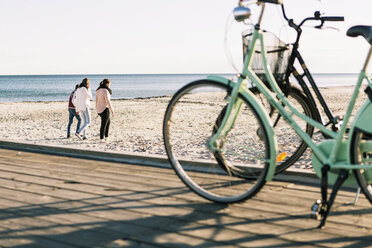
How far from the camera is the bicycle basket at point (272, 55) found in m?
2.97

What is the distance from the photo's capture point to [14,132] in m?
13.9

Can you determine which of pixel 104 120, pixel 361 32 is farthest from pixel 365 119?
pixel 104 120

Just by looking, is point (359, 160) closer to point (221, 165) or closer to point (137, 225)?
point (221, 165)

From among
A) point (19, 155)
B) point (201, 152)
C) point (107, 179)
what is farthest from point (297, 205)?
point (201, 152)

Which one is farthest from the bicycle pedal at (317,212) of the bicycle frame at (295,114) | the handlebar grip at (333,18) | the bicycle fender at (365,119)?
the handlebar grip at (333,18)

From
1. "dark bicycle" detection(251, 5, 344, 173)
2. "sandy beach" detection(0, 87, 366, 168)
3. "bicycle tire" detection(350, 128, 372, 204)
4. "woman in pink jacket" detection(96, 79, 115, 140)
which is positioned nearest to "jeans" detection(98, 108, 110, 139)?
"woman in pink jacket" detection(96, 79, 115, 140)

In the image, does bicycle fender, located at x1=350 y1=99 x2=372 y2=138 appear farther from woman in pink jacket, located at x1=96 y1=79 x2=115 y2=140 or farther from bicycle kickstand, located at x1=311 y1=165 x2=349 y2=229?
woman in pink jacket, located at x1=96 y1=79 x2=115 y2=140

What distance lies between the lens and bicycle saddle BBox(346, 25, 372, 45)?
2.59 meters

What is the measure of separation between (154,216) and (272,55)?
148 cm

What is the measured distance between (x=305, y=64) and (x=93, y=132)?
433 inches

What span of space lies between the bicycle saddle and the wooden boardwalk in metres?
1.15

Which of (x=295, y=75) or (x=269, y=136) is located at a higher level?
(x=295, y=75)

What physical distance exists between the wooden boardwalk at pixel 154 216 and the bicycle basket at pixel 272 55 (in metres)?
0.92

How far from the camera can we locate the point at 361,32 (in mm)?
2688
